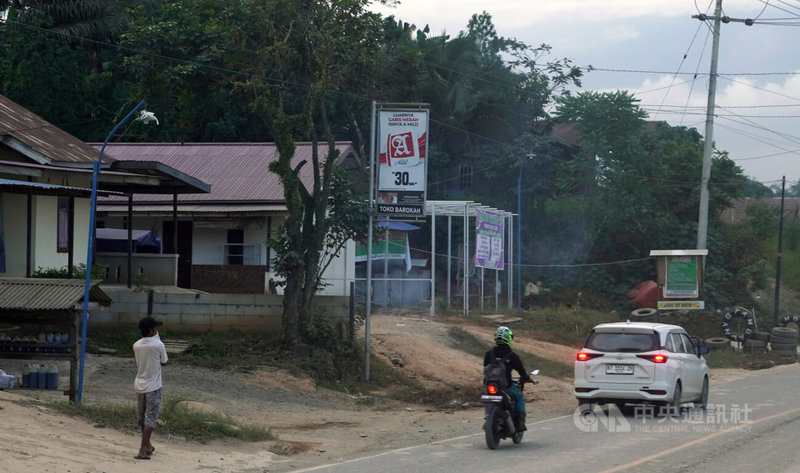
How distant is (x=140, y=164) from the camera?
2234 centimetres

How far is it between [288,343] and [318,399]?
8.25 ft

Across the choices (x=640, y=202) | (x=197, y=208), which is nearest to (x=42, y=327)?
(x=197, y=208)

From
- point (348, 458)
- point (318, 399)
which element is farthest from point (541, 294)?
point (348, 458)

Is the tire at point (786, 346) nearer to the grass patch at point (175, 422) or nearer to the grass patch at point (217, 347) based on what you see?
the grass patch at point (217, 347)

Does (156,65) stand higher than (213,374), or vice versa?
(156,65)

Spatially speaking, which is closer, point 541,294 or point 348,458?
point 348,458

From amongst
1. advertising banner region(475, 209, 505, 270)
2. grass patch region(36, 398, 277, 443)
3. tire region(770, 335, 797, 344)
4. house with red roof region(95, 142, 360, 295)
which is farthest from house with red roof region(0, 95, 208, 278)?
tire region(770, 335, 797, 344)

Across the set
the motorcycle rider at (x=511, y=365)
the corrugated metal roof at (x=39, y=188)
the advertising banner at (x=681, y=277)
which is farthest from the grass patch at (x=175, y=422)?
the advertising banner at (x=681, y=277)

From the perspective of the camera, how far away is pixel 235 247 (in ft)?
101

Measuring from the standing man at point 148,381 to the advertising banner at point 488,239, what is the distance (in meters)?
22.7

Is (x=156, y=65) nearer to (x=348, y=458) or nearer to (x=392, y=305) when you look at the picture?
(x=392, y=305)

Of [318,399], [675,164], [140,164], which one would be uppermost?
[675,164]

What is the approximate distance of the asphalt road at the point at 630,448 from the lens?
11.6 m
